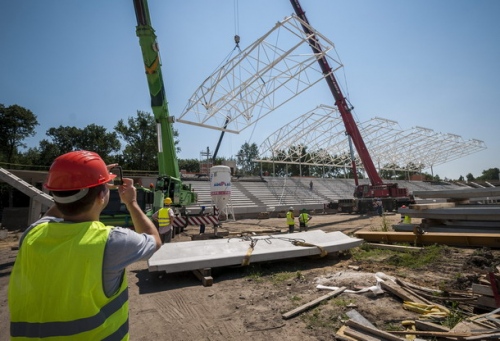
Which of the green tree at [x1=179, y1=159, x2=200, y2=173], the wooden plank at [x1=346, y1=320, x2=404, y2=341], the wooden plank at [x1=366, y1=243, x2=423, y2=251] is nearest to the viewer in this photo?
the wooden plank at [x1=346, y1=320, x2=404, y2=341]

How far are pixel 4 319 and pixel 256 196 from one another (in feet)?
90.8

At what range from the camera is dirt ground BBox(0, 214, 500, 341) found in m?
3.87

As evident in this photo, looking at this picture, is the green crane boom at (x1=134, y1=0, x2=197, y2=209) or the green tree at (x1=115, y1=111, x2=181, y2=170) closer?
the green crane boom at (x1=134, y1=0, x2=197, y2=209)

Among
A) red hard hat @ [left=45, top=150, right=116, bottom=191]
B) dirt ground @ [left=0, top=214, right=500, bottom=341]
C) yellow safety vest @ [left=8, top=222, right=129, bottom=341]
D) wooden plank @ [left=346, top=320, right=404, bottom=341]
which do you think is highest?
red hard hat @ [left=45, top=150, right=116, bottom=191]

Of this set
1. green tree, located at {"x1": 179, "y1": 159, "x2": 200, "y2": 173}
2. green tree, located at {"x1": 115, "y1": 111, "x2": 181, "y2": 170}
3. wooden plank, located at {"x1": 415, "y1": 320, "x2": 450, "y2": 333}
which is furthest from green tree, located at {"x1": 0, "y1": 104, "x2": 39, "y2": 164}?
wooden plank, located at {"x1": 415, "y1": 320, "x2": 450, "y2": 333}

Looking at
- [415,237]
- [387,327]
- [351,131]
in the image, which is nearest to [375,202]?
[351,131]

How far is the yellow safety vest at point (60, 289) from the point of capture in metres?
1.23

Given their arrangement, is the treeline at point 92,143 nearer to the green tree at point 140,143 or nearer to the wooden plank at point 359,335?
the green tree at point 140,143

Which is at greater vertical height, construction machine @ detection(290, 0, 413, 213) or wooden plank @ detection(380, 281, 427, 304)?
construction machine @ detection(290, 0, 413, 213)

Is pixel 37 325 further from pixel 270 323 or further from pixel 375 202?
pixel 375 202

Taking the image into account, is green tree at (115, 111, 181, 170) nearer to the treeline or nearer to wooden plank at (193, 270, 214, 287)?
the treeline

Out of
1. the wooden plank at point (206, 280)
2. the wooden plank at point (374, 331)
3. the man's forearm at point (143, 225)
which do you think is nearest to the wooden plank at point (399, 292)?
the wooden plank at point (374, 331)

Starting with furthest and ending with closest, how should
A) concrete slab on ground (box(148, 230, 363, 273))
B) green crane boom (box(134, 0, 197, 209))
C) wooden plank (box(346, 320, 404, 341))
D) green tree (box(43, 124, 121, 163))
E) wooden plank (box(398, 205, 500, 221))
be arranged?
green tree (box(43, 124, 121, 163)) → green crane boom (box(134, 0, 197, 209)) → wooden plank (box(398, 205, 500, 221)) → concrete slab on ground (box(148, 230, 363, 273)) → wooden plank (box(346, 320, 404, 341))

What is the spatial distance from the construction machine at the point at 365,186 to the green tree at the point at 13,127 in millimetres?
41848
